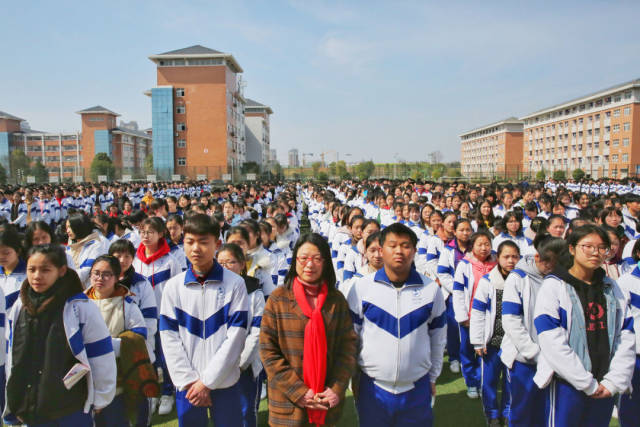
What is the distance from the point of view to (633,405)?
3.03m

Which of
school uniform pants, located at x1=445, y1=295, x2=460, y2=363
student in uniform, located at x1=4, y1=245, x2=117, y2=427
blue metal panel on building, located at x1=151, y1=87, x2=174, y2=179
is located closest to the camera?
student in uniform, located at x1=4, y1=245, x2=117, y2=427

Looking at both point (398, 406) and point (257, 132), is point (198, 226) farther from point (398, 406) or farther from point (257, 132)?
point (257, 132)

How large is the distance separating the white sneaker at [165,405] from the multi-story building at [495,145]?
7007 cm

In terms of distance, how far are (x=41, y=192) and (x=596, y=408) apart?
1284 centimetres

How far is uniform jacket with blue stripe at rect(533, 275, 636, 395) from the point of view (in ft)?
8.11

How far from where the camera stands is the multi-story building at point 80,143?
68.7m

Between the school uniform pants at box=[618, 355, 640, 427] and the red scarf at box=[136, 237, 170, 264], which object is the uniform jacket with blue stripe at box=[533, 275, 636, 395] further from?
the red scarf at box=[136, 237, 170, 264]

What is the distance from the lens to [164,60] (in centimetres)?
4691

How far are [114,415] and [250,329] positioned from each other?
1.03 m

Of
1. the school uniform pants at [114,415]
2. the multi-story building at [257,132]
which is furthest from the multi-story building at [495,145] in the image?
the school uniform pants at [114,415]

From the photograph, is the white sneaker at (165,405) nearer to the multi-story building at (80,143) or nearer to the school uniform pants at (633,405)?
the school uniform pants at (633,405)

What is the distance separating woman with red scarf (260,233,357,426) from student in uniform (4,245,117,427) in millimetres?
973

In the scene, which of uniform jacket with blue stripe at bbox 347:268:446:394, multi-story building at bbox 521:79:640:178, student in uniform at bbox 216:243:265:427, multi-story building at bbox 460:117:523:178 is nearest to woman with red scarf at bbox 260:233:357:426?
uniform jacket with blue stripe at bbox 347:268:446:394

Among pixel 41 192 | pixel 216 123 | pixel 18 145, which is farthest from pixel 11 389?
pixel 18 145
